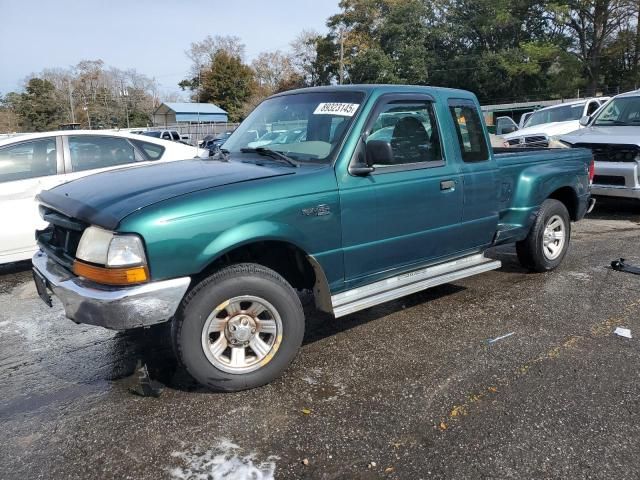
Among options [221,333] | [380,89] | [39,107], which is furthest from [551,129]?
[39,107]

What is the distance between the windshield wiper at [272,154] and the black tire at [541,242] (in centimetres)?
291

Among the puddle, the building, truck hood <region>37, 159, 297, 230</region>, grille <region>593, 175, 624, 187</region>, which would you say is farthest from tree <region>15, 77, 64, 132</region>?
the puddle

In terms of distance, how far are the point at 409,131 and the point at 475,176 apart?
→ 2.39ft

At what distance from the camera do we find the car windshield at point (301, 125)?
3.74m

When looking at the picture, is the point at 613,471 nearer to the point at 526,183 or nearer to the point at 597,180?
the point at 526,183

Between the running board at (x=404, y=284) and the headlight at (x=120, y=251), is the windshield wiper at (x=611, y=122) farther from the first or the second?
the headlight at (x=120, y=251)

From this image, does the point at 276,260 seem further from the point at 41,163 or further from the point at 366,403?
the point at 41,163

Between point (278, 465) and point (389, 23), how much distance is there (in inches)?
1930

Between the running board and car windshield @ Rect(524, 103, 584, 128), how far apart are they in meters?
11.3

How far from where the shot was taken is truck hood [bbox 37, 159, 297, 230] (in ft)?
9.66

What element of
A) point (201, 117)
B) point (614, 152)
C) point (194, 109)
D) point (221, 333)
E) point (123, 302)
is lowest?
point (221, 333)

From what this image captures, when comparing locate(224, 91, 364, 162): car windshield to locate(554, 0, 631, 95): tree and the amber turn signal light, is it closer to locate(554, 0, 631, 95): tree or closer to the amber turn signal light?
the amber turn signal light

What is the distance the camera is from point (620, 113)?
30.7 feet

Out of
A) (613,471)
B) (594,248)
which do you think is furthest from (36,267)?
(594,248)
